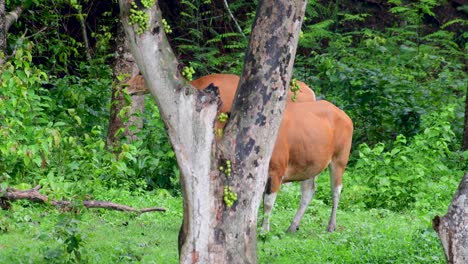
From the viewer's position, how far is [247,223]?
23.4ft

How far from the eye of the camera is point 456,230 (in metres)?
5.78

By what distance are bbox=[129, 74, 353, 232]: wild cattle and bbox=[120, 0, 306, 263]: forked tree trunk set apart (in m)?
2.83

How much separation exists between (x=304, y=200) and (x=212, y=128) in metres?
4.21

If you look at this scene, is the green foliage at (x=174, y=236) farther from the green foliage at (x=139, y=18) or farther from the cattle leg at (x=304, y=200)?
the green foliage at (x=139, y=18)

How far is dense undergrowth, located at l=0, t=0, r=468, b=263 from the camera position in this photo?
353 inches

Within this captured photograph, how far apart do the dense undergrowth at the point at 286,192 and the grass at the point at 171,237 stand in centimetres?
2

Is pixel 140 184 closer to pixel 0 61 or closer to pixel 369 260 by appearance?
pixel 0 61

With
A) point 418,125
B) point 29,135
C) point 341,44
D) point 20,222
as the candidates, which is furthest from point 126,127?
point 341,44

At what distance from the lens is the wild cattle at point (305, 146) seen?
33.7ft

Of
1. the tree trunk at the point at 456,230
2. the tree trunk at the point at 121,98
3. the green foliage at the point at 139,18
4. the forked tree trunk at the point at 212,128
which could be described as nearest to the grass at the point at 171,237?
the forked tree trunk at the point at 212,128

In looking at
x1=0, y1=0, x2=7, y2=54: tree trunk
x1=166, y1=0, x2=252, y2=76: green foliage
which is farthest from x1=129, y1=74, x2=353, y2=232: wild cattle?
x1=166, y1=0, x2=252, y2=76: green foliage

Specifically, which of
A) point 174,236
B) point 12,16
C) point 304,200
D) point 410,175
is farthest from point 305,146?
point 12,16

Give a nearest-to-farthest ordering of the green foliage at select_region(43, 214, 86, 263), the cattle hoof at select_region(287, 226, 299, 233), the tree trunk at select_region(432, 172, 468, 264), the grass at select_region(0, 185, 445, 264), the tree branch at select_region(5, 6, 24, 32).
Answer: the tree trunk at select_region(432, 172, 468, 264) < the green foliage at select_region(43, 214, 86, 263) < the grass at select_region(0, 185, 445, 264) < the cattle hoof at select_region(287, 226, 299, 233) < the tree branch at select_region(5, 6, 24, 32)

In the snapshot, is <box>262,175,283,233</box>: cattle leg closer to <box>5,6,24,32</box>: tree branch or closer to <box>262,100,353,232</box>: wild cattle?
<box>262,100,353,232</box>: wild cattle
